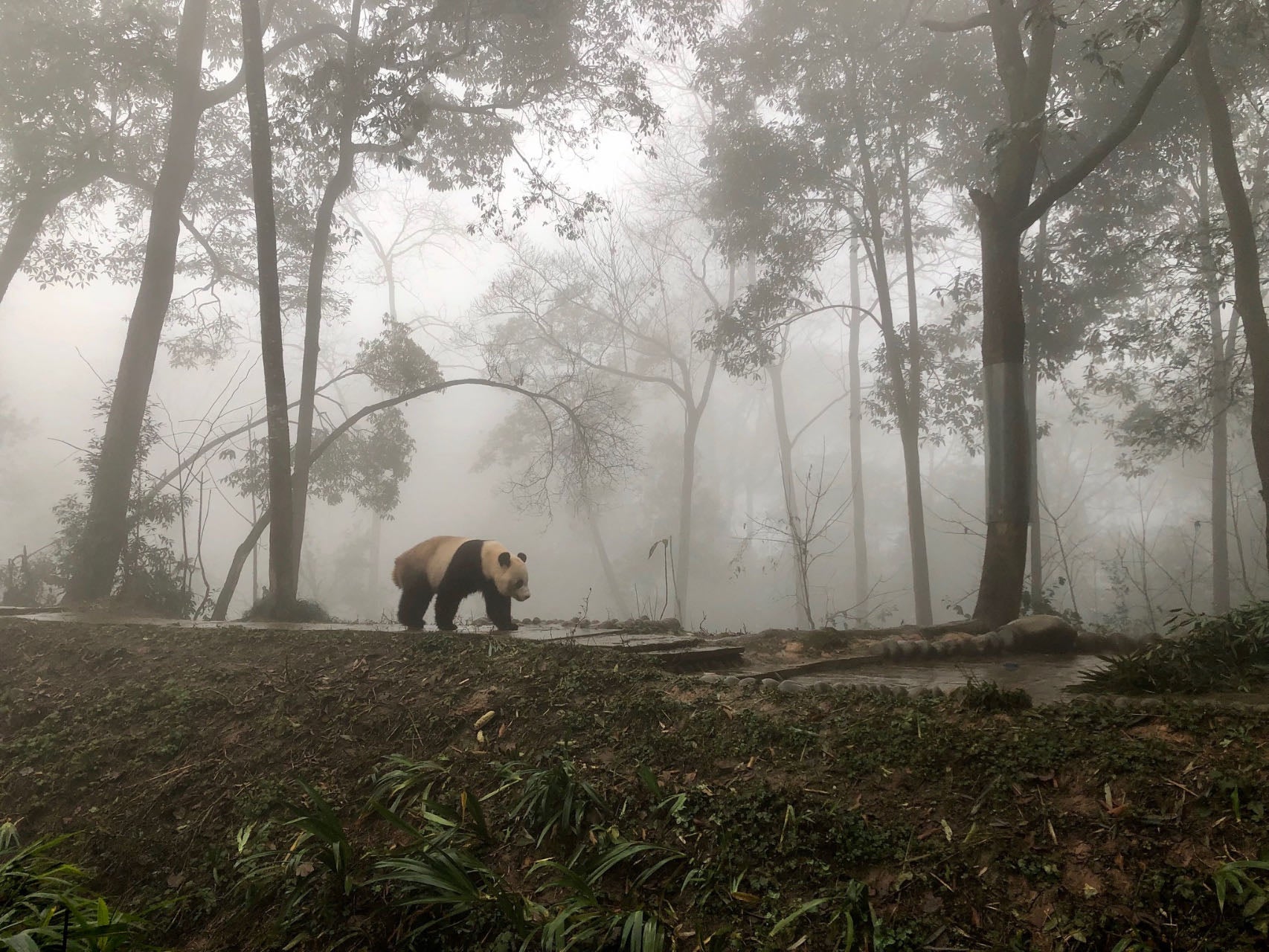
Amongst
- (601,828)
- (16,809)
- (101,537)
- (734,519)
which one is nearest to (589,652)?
(601,828)

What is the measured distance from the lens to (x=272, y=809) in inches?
118

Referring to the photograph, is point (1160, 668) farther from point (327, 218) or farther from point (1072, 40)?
point (1072, 40)

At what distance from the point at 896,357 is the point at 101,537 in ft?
38.3

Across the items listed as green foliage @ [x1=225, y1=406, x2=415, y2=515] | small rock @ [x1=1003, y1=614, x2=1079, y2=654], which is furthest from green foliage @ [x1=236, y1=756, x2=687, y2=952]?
green foliage @ [x1=225, y1=406, x2=415, y2=515]

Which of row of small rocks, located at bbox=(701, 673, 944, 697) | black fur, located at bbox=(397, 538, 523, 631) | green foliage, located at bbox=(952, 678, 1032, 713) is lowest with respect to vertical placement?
row of small rocks, located at bbox=(701, 673, 944, 697)

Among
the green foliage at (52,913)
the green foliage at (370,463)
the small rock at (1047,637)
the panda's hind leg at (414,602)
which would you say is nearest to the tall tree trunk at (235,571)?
the panda's hind leg at (414,602)

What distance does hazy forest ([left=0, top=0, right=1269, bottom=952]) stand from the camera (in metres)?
2.22

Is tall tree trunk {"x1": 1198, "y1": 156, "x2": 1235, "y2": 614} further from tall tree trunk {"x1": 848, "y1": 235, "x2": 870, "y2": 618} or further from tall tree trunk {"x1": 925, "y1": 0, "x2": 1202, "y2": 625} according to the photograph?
tall tree trunk {"x1": 848, "y1": 235, "x2": 870, "y2": 618}

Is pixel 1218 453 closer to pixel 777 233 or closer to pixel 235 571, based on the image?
pixel 777 233

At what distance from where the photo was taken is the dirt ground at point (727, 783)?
196 centimetres

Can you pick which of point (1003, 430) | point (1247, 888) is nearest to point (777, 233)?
point (1003, 430)

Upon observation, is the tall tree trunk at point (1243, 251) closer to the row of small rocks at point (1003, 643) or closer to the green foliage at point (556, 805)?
the row of small rocks at point (1003, 643)

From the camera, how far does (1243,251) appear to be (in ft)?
24.8

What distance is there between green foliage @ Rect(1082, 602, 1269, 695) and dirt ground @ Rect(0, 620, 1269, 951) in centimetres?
68
